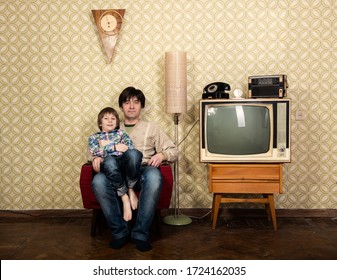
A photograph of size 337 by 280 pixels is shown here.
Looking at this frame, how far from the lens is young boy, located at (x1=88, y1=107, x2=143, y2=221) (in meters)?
2.36

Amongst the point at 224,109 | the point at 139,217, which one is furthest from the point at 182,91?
the point at 139,217

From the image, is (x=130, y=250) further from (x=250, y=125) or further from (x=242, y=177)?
(x=250, y=125)

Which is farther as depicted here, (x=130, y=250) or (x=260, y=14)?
(x=260, y=14)

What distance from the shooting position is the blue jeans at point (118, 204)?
2.34 metres

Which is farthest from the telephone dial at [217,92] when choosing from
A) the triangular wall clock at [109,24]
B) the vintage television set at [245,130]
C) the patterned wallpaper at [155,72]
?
the triangular wall clock at [109,24]

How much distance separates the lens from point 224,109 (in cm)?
268

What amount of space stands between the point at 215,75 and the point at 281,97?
0.63 m

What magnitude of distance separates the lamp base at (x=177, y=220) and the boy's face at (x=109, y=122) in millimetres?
850

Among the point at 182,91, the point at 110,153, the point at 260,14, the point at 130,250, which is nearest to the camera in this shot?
the point at 130,250

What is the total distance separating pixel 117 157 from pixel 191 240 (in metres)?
0.75

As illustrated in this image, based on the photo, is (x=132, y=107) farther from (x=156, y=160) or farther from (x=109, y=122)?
(x=156, y=160)

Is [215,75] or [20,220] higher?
[215,75]

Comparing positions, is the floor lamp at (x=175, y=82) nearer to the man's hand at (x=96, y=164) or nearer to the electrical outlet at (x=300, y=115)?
the man's hand at (x=96, y=164)

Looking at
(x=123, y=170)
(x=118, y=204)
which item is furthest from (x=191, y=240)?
(x=123, y=170)
